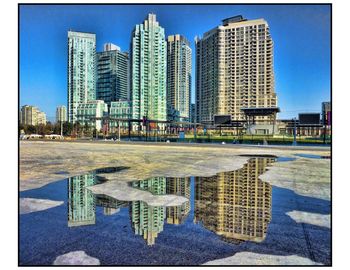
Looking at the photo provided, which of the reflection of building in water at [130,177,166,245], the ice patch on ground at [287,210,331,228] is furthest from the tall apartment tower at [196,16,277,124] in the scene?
the reflection of building in water at [130,177,166,245]

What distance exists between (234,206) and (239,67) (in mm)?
141242

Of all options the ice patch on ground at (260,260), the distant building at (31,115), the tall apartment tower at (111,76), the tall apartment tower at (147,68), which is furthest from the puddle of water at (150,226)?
the tall apartment tower at (111,76)

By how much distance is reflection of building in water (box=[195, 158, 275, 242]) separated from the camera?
15.7 ft

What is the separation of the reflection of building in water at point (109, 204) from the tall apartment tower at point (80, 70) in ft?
481

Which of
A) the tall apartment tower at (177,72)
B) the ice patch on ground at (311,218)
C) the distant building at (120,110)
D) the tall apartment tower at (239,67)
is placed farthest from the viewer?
the tall apartment tower at (177,72)

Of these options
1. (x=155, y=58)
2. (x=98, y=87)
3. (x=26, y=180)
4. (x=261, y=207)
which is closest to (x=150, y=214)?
(x=261, y=207)

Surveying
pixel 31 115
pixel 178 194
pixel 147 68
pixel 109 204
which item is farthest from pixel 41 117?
pixel 109 204

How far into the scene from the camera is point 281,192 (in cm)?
769

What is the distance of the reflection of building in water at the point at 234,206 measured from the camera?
4.80 meters

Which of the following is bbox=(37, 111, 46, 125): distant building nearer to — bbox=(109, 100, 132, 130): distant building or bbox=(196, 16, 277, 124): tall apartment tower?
bbox=(109, 100, 132, 130): distant building

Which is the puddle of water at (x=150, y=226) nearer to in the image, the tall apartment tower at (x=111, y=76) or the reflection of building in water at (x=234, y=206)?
the reflection of building in water at (x=234, y=206)

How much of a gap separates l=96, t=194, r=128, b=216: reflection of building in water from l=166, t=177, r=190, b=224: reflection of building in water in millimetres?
1160

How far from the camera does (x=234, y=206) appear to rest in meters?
6.38

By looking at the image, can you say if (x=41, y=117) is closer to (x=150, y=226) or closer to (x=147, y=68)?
(x=147, y=68)
